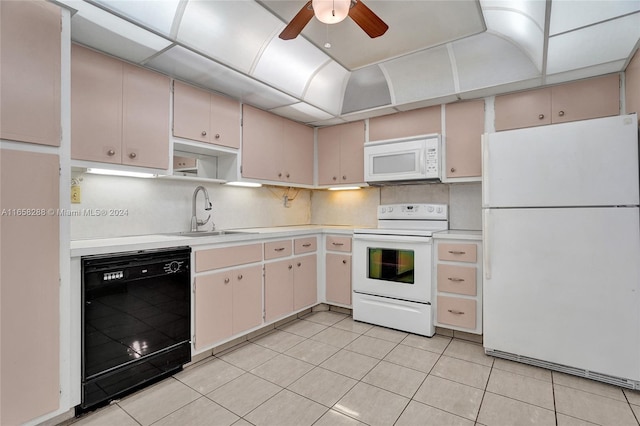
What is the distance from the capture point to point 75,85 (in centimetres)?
201

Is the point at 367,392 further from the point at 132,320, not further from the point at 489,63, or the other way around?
the point at 489,63

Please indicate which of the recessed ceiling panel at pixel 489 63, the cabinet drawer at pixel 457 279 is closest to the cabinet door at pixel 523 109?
the recessed ceiling panel at pixel 489 63

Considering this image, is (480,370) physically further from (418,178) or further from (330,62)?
(330,62)

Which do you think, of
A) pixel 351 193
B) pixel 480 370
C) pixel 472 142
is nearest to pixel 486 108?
pixel 472 142

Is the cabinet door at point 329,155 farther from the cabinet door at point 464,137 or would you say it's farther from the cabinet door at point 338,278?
the cabinet door at point 464,137

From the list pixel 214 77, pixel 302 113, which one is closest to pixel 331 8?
pixel 214 77

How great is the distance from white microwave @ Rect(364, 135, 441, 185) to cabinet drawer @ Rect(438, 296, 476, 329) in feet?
3.94

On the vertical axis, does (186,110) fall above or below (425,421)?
above

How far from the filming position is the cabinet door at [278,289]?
3.02 meters

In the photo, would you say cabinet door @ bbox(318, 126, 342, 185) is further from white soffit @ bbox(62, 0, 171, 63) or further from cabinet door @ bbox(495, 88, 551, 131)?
white soffit @ bbox(62, 0, 171, 63)

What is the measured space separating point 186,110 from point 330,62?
1428 mm

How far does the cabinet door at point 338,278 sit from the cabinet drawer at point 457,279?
99cm

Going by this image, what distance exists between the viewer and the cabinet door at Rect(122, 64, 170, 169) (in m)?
2.26

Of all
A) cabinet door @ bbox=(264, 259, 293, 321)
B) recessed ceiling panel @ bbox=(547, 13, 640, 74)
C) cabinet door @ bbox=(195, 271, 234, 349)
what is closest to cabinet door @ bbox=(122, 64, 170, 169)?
cabinet door @ bbox=(195, 271, 234, 349)
